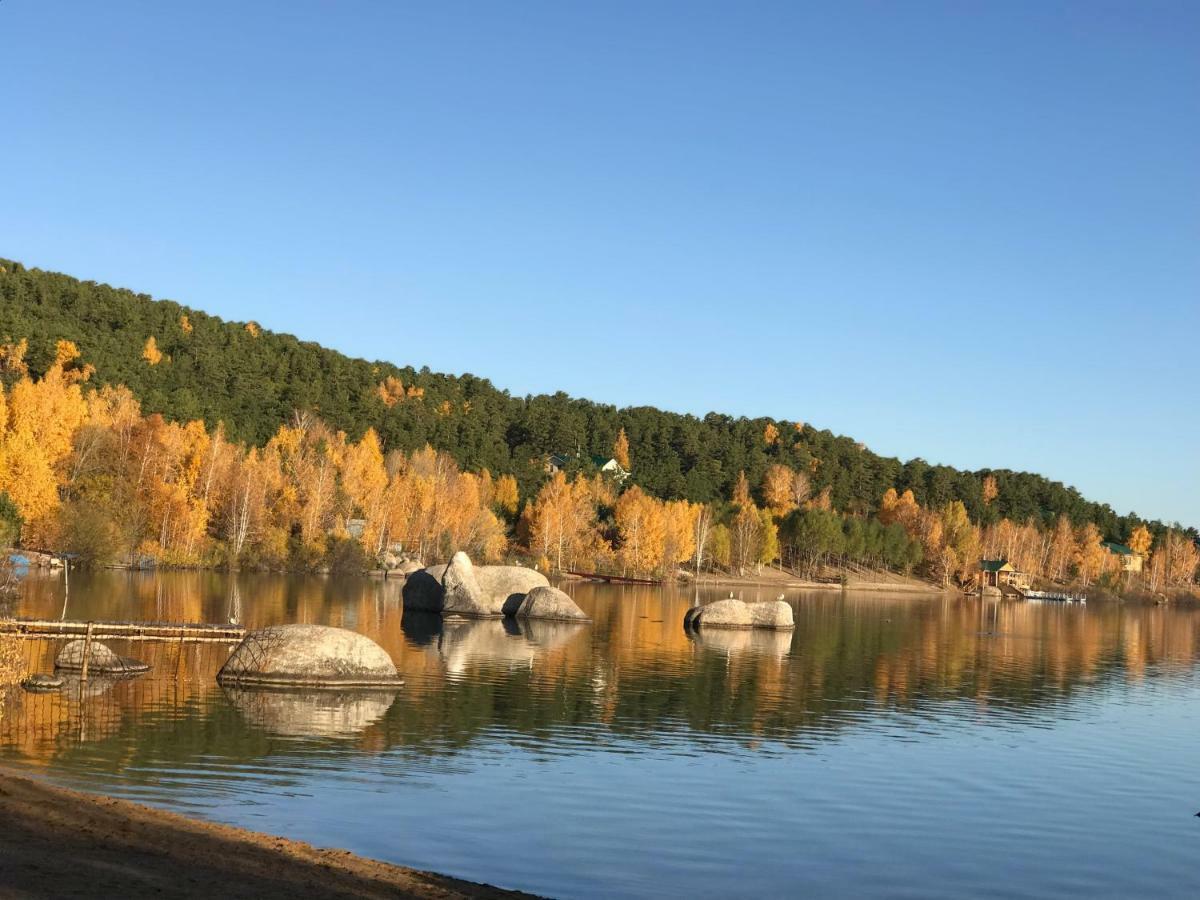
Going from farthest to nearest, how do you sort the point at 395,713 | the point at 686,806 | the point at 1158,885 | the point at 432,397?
the point at 432,397
the point at 395,713
the point at 686,806
the point at 1158,885

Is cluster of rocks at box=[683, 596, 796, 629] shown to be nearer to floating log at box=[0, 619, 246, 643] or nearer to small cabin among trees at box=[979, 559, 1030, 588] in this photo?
floating log at box=[0, 619, 246, 643]

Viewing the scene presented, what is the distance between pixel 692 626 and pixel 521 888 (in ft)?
158

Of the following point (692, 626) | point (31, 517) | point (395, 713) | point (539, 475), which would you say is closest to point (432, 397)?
point (539, 475)

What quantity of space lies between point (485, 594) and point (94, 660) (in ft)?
113

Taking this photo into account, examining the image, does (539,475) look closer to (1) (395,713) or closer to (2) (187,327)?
(2) (187,327)

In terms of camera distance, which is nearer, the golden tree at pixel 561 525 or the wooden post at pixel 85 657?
the wooden post at pixel 85 657

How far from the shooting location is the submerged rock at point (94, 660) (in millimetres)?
33156

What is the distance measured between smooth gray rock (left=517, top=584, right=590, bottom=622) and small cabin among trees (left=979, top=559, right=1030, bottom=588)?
372 ft

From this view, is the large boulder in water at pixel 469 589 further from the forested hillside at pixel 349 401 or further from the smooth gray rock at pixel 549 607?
the forested hillside at pixel 349 401

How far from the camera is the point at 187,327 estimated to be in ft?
496

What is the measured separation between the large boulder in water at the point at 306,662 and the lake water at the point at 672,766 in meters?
1.16

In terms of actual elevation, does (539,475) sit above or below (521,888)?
above

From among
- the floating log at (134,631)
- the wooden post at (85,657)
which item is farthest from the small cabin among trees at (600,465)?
the wooden post at (85,657)

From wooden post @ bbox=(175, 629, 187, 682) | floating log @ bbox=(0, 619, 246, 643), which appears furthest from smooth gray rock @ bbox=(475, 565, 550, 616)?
wooden post @ bbox=(175, 629, 187, 682)
